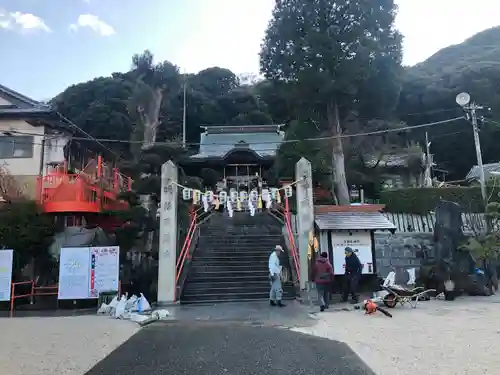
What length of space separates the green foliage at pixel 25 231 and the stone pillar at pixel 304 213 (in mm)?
9422

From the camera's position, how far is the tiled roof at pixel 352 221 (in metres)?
12.6

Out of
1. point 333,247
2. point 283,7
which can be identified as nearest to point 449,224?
point 333,247

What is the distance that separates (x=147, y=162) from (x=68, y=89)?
24.6 meters

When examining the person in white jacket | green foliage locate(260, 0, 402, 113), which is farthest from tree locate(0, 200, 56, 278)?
green foliage locate(260, 0, 402, 113)

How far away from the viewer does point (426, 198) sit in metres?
19.4

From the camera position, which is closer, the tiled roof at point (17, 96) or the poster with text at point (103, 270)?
the poster with text at point (103, 270)

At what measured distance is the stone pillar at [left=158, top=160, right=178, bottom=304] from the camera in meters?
11.2

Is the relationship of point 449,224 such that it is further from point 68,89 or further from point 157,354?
point 68,89

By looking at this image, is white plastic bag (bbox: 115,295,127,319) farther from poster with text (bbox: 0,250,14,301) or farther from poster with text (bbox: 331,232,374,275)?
poster with text (bbox: 331,232,374,275)

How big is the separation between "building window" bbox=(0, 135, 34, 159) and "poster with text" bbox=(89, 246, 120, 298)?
8.50 metres

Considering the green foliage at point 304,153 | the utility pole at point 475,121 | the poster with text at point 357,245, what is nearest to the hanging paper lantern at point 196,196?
the poster with text at point 357,245

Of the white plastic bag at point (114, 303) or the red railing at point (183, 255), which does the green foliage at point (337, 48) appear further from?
the white plastic bag at point (114, 303)

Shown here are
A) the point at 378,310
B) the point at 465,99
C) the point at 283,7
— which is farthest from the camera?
the point at 283,7

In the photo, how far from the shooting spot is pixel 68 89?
37594 millimetres
